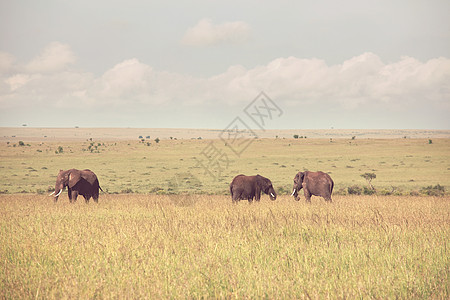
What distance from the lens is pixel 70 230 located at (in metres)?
8.22

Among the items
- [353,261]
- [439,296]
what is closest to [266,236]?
[353,261]

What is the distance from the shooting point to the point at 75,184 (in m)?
15.8

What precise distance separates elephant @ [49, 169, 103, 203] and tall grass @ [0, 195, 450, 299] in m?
6.80

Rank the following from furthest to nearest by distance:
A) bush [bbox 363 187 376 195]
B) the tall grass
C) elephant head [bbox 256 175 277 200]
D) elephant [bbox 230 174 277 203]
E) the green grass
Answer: the green grass, bush [bbox 363 187 376 195], elephant head [bbox 256 175 277 200], elephant [bbox 230 174 277 203], the tall grass

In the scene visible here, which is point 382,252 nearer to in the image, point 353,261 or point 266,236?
point 353,261

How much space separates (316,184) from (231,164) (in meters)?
31.8

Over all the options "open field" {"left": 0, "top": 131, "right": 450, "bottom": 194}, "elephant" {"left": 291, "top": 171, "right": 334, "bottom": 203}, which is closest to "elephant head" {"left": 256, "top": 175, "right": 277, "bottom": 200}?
"elephant" {"left": 291, "top": 171, "right": 334, "bottom": 203}

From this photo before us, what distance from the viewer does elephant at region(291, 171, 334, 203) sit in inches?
648

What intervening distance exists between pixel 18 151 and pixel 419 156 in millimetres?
57644

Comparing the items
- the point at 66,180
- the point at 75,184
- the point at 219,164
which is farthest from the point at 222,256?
the point at 219,164

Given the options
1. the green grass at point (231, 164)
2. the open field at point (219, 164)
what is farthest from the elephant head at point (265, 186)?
the green grass at point (231, 164)

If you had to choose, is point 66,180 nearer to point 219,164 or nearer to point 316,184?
point 316,184

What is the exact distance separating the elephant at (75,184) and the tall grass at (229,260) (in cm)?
680

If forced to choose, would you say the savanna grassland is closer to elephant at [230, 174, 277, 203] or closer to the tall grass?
the tall grass
